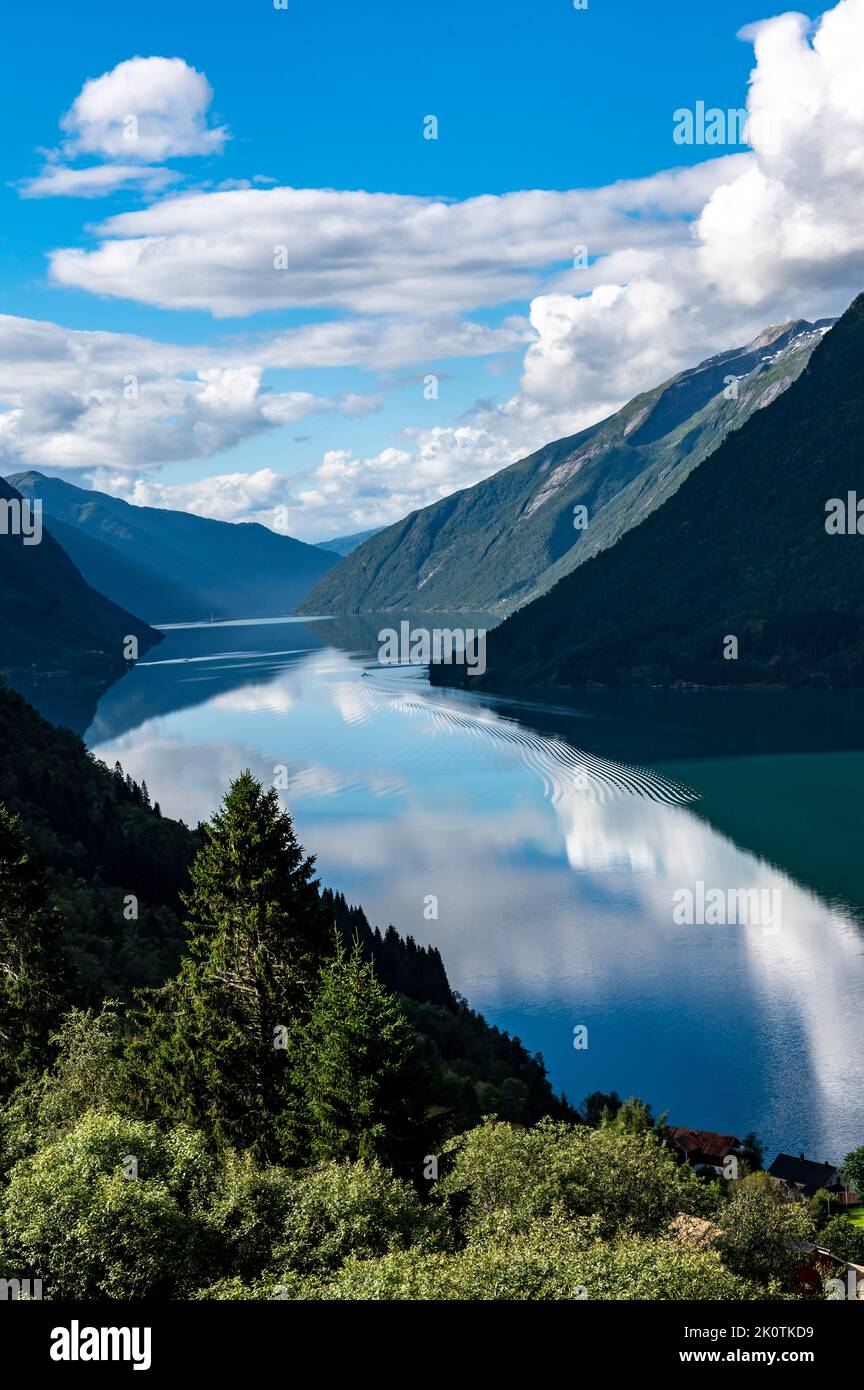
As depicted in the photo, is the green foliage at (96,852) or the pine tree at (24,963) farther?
the green foliage at (96,852)

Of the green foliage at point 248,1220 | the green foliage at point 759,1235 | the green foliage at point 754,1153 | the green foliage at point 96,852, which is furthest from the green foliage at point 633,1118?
the green foliage at point 248,1220

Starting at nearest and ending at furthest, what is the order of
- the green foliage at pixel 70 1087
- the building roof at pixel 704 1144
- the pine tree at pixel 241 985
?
1. the green foliage at pixel 70 1087
2. the pine tree at pixel 241 985
3. the building roof at pixel 704 1144

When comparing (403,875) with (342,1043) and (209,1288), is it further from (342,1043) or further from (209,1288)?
(209,1288)

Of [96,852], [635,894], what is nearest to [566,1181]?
[96,852]

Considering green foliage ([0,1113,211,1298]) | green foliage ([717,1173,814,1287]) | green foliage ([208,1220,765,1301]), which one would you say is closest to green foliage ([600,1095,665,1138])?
green foliage ([717,1173,814,1287])

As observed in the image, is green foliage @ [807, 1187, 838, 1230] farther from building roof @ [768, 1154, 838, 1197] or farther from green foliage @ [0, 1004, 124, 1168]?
green foliage @ [0, 1004, 124, 1168]

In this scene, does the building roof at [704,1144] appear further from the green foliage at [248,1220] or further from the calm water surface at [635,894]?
the green foliage at [248,1220]

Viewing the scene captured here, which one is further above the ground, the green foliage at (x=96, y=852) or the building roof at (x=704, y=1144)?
the green foliage at (x=96, y=852)
